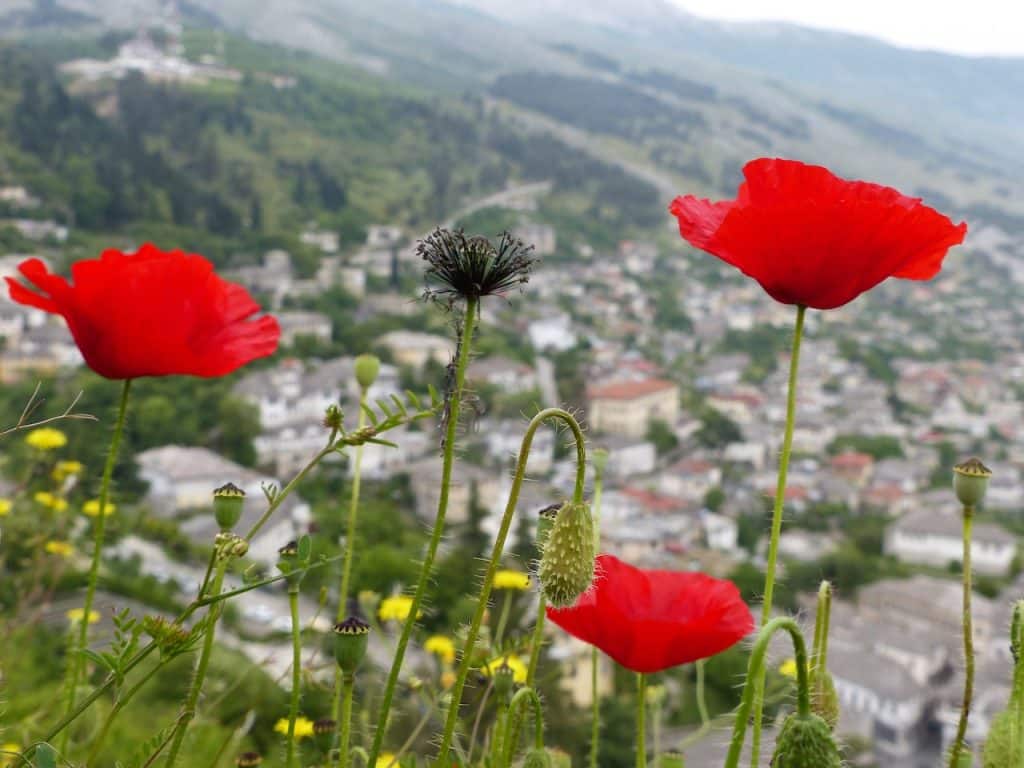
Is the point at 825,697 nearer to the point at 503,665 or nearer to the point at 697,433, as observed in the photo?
the point at 503,665

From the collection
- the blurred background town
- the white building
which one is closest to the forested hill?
the blurred background town

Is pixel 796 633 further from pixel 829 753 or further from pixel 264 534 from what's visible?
pixel 264 534

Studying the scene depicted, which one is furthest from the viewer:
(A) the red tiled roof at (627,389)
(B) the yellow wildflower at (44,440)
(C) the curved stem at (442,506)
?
(A) the red tiled roof at (627,389)

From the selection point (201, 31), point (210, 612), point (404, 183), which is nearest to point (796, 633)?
point (210, 612)

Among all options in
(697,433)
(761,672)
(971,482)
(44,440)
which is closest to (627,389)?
(697,433)

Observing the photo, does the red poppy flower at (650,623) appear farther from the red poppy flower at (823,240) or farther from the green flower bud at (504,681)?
the red poppy flower at (823,240)

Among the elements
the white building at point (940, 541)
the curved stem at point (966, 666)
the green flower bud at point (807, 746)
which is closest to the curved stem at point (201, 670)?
the green flower bud at point (807, 746)
